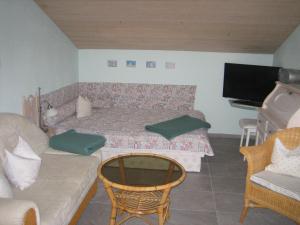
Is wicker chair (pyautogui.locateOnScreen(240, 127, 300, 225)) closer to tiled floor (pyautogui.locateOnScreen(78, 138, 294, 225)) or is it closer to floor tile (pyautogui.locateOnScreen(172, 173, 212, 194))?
tiled floor (pyautogui.locateOnScreen(78, 138, 294, 225))

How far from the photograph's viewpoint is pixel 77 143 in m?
3.12

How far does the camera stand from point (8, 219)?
1704 millimetres

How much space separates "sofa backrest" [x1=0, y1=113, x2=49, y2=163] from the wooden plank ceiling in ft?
6.13

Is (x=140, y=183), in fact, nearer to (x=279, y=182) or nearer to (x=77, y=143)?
(x=77, y=143)

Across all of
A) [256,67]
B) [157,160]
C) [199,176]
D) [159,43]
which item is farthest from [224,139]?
[157,160]

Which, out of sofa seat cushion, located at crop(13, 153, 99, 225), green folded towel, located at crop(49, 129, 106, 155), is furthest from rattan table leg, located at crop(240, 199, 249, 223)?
green folded towel, located at crop(49, 129, 106, 155)

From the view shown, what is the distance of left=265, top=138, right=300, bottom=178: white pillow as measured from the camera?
8.52ft

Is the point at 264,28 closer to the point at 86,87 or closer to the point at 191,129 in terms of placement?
the point at 191,129

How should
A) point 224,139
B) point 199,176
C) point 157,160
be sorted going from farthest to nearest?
point 224,139
point 199,176
point 157,160

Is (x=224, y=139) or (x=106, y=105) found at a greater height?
(x=106, y=105)

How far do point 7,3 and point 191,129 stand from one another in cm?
273

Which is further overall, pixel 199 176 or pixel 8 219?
pixel 199 176

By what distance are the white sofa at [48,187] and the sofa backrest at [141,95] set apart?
2.33 metres

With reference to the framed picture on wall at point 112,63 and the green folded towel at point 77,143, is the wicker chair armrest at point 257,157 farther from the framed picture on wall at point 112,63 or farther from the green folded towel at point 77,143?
the framed picture on wall at point 112,63
